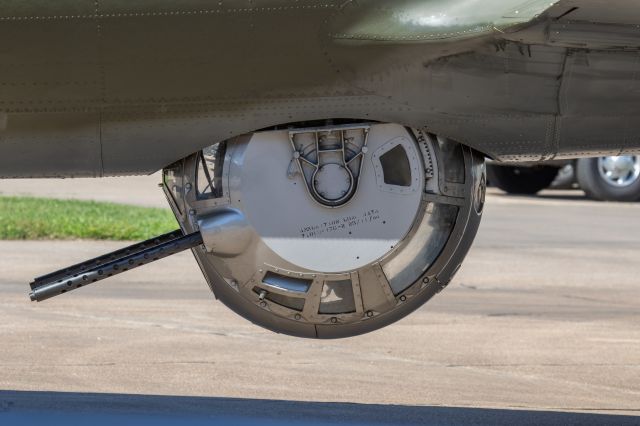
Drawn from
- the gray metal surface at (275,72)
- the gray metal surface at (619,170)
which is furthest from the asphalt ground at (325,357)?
the gray metal surface at (619,170)

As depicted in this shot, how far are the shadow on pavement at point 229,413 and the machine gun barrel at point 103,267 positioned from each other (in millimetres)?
608

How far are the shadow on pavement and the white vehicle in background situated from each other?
12.0m

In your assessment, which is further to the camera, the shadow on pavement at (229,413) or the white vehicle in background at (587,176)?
the white vehicle in background at (587,176)

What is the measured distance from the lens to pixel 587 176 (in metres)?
20.6

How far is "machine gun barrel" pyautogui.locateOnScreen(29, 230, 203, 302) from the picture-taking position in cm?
677

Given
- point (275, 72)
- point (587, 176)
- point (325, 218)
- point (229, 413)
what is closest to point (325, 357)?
point (229, 413)

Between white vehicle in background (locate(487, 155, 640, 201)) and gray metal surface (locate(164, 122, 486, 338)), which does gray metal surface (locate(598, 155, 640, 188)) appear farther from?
gray metal surface (locate(164, 122, 486, 338))

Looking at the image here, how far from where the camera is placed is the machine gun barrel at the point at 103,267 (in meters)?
6.77

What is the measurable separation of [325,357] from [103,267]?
96.4 inches

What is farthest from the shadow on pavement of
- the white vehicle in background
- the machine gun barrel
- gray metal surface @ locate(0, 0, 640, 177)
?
the white vehicle in background

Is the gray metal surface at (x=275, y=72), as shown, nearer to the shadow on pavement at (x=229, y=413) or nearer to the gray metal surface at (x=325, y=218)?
the gray metal surface at (x=325, y=218)

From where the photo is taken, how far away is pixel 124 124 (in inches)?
264

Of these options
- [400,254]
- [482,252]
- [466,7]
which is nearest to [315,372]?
[400,254]

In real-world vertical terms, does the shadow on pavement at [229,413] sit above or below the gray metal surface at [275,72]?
below
